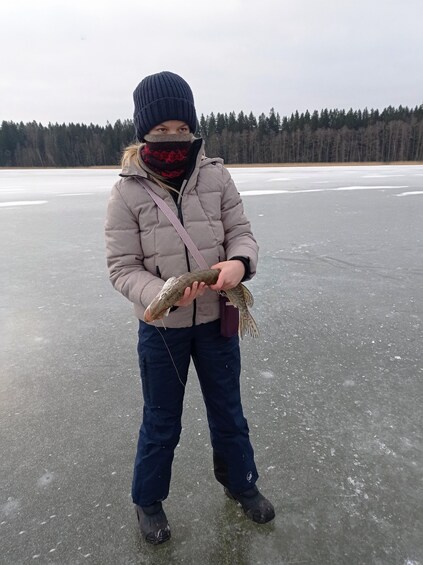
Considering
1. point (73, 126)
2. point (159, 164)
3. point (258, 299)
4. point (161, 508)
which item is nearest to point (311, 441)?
point (161, 508)

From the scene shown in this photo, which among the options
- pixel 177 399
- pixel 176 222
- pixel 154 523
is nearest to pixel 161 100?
pixel 176 222

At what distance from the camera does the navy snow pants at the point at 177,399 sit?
2068 mm

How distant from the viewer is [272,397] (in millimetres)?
3092

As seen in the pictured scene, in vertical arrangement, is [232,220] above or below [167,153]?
below

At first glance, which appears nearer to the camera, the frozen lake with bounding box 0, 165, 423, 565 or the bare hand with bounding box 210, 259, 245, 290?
the bare hand with bounding box 210, 259, 245, 290

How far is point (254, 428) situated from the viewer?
2781mm

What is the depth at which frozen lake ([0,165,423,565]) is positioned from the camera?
2.02 metres

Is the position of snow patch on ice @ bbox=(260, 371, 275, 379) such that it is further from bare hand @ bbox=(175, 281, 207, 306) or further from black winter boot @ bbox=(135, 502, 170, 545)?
bare hand @ bbox=(175, 281, 207, 306)

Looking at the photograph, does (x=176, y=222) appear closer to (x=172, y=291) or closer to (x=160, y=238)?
(x=160, y=238)

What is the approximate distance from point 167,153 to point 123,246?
0.50 metres

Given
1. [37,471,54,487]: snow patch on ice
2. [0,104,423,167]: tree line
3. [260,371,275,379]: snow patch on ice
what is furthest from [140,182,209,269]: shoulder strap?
[0,104,423,167]: tree line

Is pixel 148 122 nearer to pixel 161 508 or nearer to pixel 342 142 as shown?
pixel 161 508

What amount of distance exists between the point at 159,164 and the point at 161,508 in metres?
1.78

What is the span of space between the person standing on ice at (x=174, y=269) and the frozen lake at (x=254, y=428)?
0.19 meters
